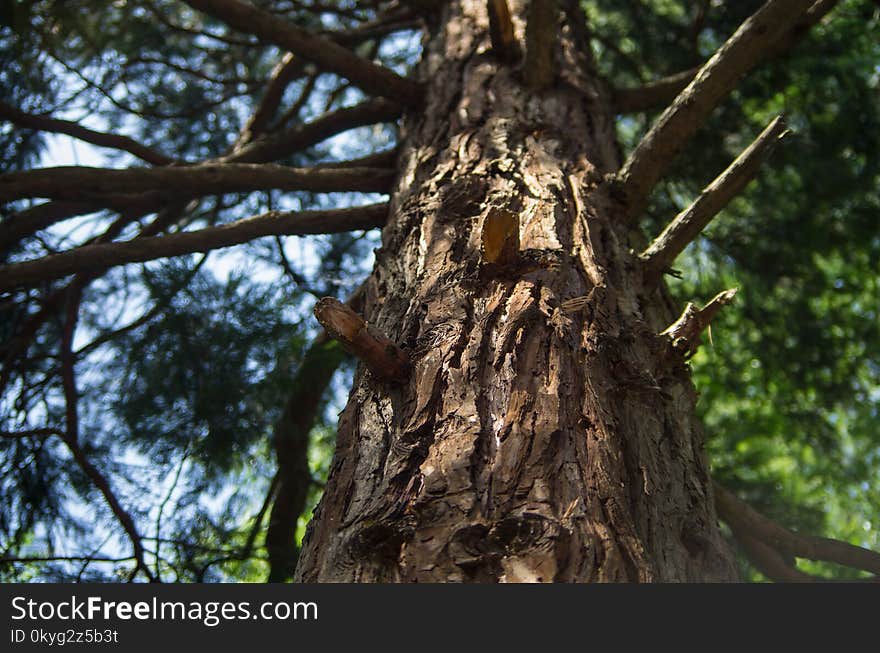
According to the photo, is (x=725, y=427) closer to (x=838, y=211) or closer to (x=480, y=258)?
(x=838, y=211)

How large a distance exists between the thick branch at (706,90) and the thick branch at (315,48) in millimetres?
1135

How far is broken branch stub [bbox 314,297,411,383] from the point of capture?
75.1 inches

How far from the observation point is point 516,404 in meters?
1.86

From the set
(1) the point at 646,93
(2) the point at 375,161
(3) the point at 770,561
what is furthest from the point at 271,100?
(3) the point at 770,561

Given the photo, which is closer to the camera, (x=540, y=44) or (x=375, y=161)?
(x=540, y=44)

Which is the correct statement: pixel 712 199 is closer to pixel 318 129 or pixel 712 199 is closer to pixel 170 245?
pixel 170 245

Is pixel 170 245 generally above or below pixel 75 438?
above

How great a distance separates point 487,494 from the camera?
5.48 feet

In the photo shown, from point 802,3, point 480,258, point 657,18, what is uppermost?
point 657,18

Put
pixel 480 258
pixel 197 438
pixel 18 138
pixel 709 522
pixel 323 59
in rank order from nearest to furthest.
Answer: pixel 709 522, pixel 480 258, pixel 323 59, pixel 197 438, pixel 18 138

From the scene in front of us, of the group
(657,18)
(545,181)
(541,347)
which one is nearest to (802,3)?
(545,181)

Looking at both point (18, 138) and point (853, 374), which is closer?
point (18, 138)

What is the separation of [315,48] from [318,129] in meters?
0.42

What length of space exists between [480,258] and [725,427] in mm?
4671
